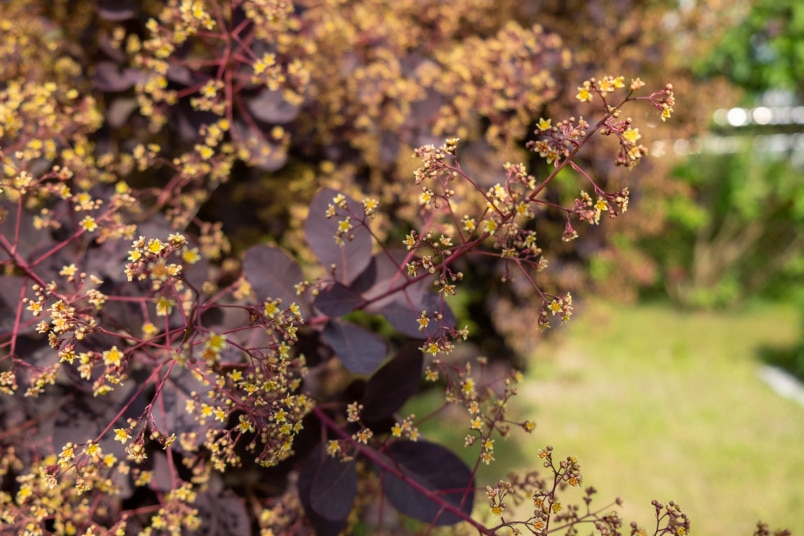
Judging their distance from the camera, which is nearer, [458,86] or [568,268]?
[458,86]

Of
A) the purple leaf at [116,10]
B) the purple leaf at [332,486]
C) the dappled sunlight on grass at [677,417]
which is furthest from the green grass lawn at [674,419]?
the purple leaf at [116,10]

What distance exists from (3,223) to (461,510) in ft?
2.70

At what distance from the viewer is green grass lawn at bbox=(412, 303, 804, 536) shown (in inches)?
125

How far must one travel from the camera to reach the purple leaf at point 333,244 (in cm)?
96

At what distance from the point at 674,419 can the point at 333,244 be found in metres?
4.01

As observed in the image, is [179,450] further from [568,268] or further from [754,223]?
[754,223]

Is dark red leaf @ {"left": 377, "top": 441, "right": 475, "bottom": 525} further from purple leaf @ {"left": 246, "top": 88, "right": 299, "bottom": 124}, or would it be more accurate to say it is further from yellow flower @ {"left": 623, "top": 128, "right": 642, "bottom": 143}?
purple leaf @ {"left": 246, "top": 88, "right": 299, "bottom": 124}

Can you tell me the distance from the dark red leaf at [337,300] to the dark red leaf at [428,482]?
9.2 inches

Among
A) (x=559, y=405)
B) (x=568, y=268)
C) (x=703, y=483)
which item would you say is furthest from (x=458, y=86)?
(x=559, y=405)

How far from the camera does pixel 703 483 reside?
3375 millimetres

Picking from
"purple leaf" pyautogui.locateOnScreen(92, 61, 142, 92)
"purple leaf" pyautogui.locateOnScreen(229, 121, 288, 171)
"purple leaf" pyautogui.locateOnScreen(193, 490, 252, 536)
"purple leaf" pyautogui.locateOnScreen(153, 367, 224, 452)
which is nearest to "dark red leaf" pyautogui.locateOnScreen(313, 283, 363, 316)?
"purple leaf" pyautogui.locateOnScreen(153, 367, 224, 452)

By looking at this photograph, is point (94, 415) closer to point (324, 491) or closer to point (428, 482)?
point (324, 491)

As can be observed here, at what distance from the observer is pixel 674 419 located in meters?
4.38

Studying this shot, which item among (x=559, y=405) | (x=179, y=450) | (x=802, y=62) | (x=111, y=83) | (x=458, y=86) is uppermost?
(x=802, y=62)
